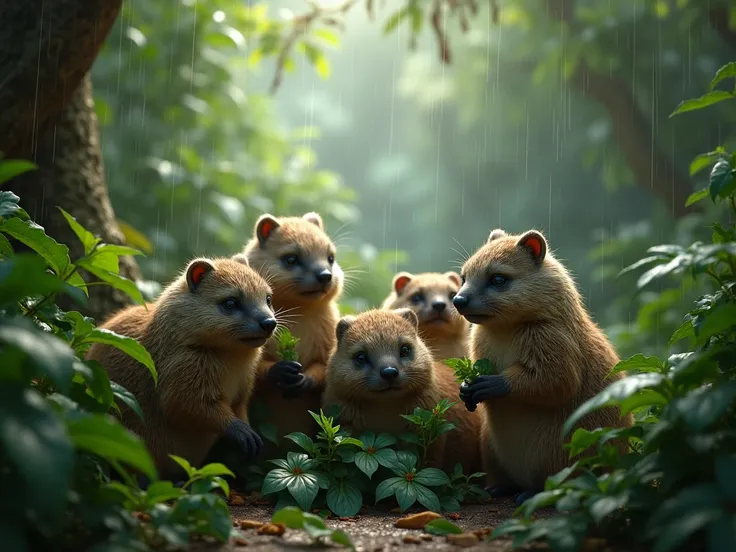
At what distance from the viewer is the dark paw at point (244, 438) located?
16.9 ft

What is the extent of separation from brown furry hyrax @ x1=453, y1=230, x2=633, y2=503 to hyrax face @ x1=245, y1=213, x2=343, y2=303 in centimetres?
140

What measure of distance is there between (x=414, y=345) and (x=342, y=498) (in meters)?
1.19

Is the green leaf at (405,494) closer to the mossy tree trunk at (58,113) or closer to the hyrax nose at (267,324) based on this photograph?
the hyrax nose at (267,324)

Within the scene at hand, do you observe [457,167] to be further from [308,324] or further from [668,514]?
[668,514]

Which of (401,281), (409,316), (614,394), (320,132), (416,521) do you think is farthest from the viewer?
(320,132)

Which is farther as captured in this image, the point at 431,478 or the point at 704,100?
the point at 431,478

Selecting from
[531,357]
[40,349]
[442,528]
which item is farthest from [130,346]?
[531,357]

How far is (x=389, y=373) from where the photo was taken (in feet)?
17.1

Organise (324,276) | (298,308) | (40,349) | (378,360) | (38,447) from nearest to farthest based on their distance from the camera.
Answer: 1. (38,447)
2. (40,349)
3. (378,360)
4. (324,276)
5. (298,308)

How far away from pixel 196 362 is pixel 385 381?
Answer: 1.21m

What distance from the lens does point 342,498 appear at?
493cm

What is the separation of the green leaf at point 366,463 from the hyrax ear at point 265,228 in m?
2.16

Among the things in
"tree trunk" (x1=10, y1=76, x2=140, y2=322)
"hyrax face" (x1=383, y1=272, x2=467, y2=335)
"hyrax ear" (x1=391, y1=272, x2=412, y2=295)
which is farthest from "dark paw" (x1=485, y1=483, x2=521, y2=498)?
"tree trunk" (x1=10, y1=76, x2=140, y2=322)

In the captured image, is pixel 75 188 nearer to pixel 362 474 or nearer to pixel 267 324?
pixel 267 324
